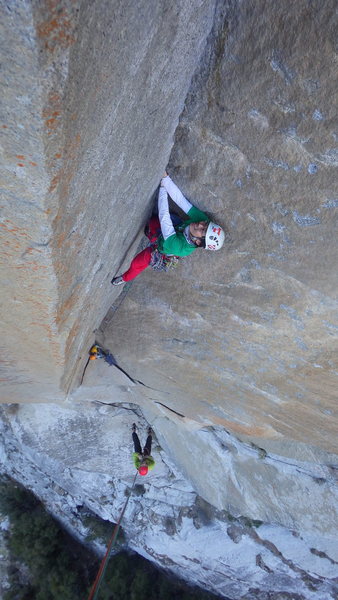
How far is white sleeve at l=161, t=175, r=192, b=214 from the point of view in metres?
2.42

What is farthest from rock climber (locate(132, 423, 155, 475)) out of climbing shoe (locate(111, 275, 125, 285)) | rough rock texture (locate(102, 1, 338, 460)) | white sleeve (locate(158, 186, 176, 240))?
white sleeve (locate(158, 186, 176, 240))

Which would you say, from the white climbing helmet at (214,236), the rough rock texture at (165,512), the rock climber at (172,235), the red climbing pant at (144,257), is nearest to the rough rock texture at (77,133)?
the rock climber at (172,235)

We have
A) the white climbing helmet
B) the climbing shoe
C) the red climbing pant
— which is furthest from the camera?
the climbing shoe

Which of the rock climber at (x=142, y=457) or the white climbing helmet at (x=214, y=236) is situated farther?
the rock climber at (x=142, y=457)

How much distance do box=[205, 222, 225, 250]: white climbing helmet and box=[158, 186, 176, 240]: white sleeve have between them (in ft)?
1.08

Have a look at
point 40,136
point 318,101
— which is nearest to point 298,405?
point 318,101

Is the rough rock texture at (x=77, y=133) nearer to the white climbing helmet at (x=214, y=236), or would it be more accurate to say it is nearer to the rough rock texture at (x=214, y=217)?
the rough rock texture at (x=214, y=217)

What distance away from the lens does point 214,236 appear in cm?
236

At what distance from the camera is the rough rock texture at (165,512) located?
5.10 m

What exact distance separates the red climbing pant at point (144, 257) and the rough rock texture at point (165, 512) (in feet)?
9.36

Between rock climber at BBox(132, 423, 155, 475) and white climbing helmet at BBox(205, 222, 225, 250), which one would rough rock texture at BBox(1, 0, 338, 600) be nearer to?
white climbing helmet at BBox(205, 222, 225, 250)

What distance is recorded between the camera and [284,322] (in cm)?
268

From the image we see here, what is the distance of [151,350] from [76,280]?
5.79 ft

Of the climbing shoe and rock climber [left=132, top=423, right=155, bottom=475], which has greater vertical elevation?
the climbing shoe
